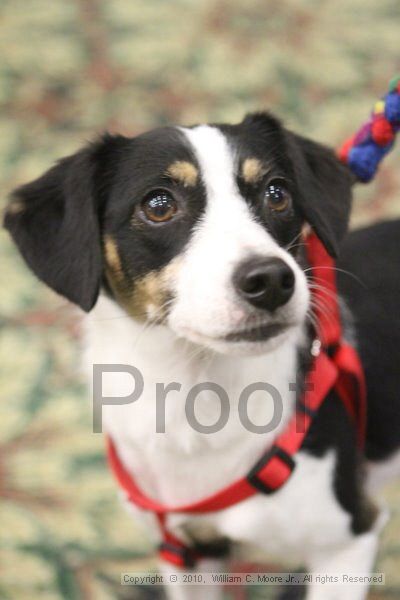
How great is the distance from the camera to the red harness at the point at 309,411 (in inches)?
49.6

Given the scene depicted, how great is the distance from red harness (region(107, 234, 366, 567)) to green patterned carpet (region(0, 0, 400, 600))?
29.8 inches

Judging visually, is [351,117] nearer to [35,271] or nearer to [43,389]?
[43,389]

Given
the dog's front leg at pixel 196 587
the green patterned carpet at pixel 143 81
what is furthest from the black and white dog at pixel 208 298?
the green patterned carpet at pixel 143 81

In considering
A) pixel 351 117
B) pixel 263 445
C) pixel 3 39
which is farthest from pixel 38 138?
pixel 263 445

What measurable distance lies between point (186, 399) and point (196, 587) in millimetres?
462

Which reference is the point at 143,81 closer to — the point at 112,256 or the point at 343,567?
the point at 112,256

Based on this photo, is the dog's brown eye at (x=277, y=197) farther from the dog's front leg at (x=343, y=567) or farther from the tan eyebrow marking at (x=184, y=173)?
the dog's front leg at (x=343, y=567)

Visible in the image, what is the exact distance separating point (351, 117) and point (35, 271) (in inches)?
80.8

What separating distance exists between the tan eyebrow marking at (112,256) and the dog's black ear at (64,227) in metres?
0.04

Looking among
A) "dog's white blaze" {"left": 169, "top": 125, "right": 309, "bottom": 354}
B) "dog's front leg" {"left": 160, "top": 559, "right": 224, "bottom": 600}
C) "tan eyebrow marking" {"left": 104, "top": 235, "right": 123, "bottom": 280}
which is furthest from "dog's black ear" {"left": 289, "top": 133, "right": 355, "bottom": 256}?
"dog's front leg" {"left": 160, "top": 559, "right": 224, "bottom": 600}

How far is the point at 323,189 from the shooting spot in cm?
129

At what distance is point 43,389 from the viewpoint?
2184 millimetres

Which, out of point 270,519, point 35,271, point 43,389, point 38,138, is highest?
point 35,271

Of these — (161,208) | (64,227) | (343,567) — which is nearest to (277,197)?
(161,208)
